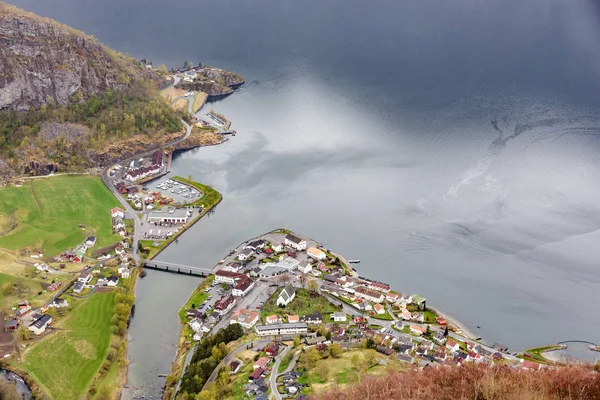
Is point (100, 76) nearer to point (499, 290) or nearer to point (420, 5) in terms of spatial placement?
point (499, 290)

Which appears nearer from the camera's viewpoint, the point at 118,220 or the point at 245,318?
the point at 245,318

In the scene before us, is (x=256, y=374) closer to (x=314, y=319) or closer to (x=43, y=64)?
(x=314, y=319)

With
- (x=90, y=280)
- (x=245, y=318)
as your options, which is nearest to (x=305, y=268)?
(x=245, y=318)

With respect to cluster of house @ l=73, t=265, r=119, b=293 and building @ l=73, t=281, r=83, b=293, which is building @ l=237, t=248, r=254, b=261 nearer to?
cluster of house @ l=73, t=265, r=119, b=293

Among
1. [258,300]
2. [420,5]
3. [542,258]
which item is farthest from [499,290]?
[420,5]

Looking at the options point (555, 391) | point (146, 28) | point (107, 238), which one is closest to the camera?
point (555, 391)

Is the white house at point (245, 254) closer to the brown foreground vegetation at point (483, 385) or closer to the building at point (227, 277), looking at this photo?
the building at point (227, 277)

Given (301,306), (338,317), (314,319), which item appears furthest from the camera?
(301,306)
